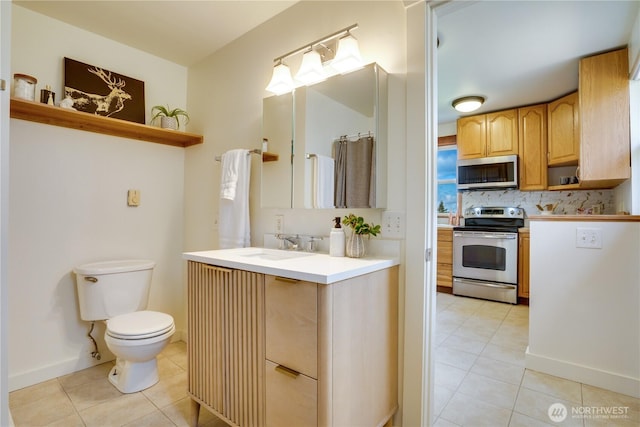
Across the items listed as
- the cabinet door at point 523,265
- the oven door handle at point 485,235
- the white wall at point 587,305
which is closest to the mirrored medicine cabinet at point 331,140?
the white wall at point 587,305

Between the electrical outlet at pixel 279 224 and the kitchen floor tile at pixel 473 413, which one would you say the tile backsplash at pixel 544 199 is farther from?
the electrical outlet at pixel 279 224

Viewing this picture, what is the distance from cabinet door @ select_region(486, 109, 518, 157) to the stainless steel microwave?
0.41 ft

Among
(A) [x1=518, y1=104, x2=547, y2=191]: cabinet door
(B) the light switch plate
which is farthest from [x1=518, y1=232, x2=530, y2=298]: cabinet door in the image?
(B) the light switch plate

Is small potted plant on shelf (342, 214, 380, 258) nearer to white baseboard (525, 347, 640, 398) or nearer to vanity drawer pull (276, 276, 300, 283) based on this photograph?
vanity drawer pull (276, 276, 300, 283)

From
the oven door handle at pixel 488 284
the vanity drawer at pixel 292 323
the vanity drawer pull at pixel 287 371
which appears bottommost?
the oven door handle at pixel 488 284

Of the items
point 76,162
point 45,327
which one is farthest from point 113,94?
point 45,327

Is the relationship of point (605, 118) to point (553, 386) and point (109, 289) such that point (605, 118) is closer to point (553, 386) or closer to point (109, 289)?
point (553, 386)

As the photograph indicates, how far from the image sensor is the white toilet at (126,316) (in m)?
1.76

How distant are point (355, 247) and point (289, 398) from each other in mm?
683

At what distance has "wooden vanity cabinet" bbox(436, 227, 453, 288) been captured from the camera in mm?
4168

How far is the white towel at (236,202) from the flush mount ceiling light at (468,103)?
2.87m

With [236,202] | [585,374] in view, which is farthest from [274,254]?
[585,374]

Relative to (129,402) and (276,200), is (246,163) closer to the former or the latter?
(276,200)

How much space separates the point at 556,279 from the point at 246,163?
2.26 m
